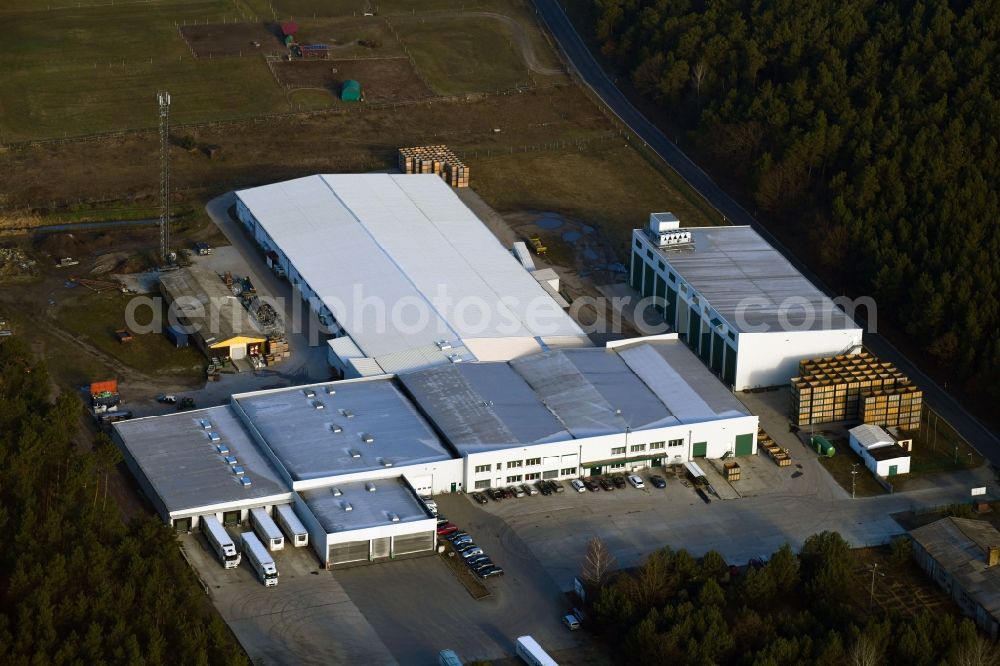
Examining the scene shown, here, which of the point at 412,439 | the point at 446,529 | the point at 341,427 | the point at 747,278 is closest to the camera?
the point at 446,529

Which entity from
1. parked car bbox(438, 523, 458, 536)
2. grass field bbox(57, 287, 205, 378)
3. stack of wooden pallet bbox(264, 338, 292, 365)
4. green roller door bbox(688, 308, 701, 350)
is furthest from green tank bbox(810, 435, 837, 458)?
grass field bbox(57, 287, 205, 378)

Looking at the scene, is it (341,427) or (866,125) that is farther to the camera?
(866,125)

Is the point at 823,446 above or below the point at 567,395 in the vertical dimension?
below

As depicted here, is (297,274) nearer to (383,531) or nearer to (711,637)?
(383,531)

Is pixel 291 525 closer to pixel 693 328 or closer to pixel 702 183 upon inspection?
pixel 693 328

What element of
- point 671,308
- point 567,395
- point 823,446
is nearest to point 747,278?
point 671,308
